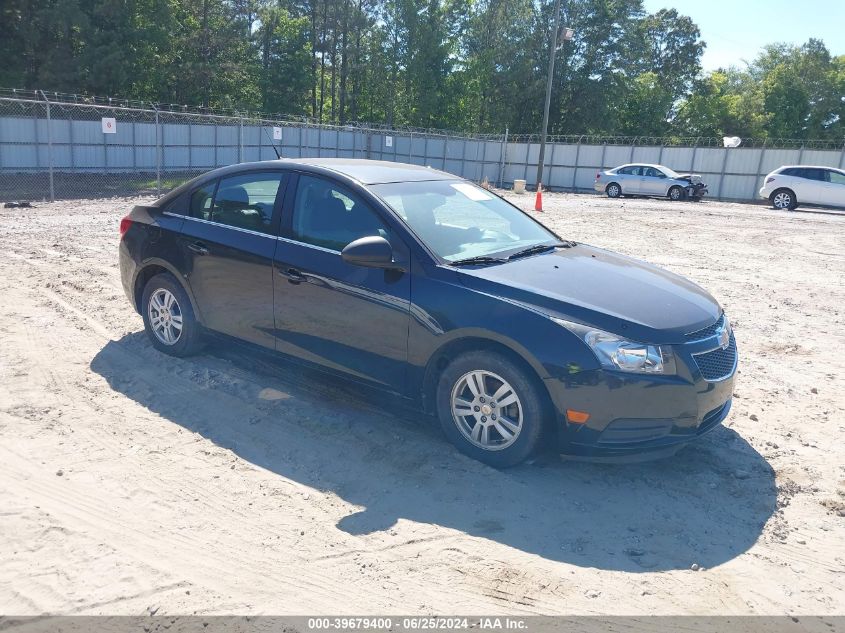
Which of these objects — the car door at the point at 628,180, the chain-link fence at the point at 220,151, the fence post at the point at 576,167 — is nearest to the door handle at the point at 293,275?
the chain-link fence at the point at 220,151

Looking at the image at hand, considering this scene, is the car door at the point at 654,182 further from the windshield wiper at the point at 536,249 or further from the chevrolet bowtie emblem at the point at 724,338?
the chevrolet bowtie emblem at the point at 724,338

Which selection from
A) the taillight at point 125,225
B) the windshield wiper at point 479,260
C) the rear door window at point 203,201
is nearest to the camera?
the windshield wiper at point 479,260

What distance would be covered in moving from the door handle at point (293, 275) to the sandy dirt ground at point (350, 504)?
0.83 metres

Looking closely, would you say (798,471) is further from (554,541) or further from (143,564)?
(143,564)

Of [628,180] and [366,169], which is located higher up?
[366,169]

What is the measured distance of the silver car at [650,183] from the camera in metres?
29.9

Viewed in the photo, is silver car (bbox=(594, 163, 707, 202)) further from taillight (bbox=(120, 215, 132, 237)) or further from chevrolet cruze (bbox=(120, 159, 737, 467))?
taillight (bbox=(120, 215, 132, 237))

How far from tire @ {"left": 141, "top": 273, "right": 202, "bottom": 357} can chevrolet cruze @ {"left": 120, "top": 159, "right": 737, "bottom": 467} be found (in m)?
0.02

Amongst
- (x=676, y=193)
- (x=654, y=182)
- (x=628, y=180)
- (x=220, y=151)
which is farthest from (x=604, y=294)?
(x=628, y=180)

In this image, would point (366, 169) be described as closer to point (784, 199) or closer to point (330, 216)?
point (330, 216)

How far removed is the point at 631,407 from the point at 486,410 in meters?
0.84

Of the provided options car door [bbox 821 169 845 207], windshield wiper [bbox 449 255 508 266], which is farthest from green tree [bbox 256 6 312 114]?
windshield wiper [bbox 449 255 508 266]

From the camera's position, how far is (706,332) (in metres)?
4.24

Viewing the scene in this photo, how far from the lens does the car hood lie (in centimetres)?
399
